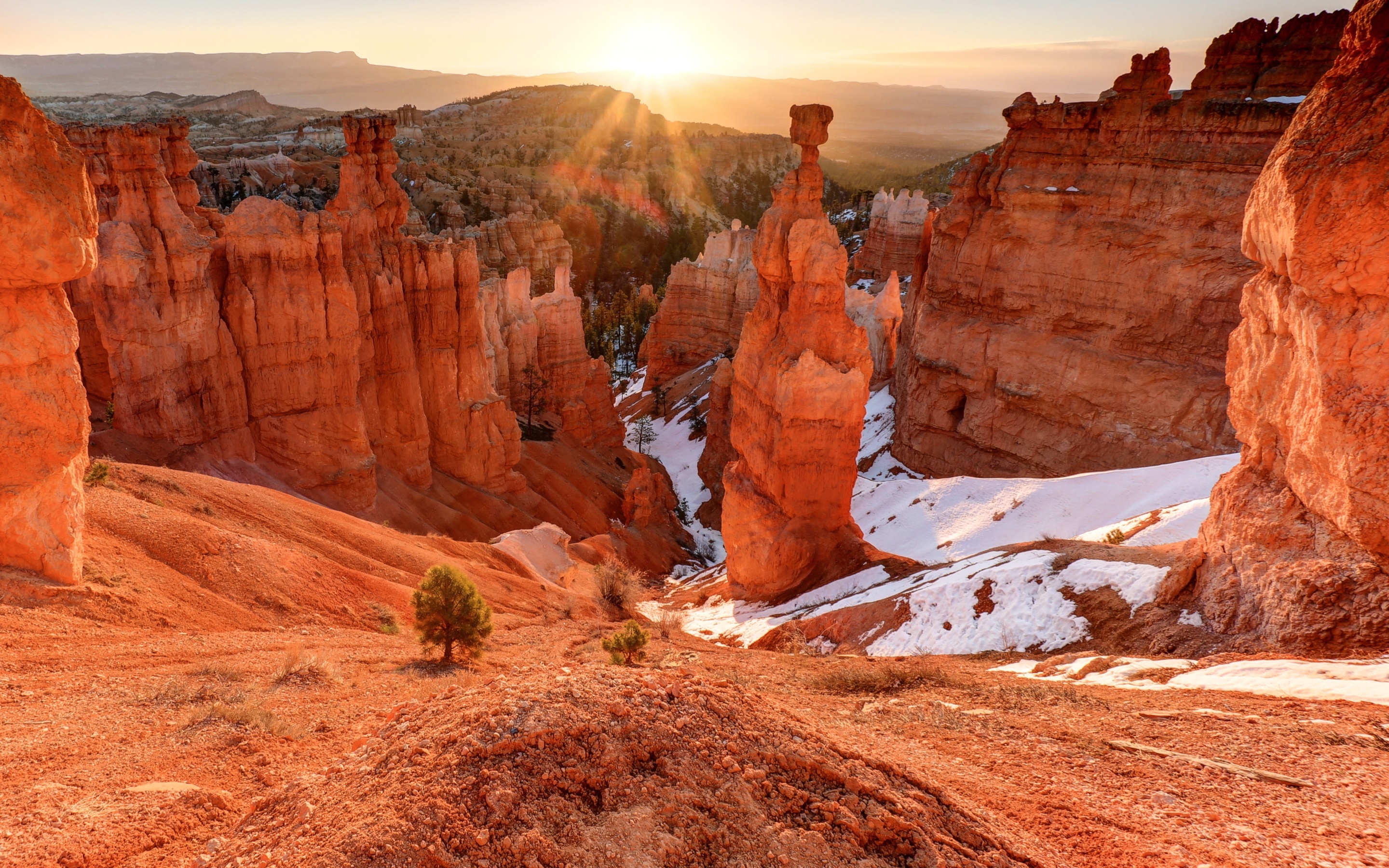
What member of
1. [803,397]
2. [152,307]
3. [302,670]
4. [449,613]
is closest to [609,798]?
[302,670]

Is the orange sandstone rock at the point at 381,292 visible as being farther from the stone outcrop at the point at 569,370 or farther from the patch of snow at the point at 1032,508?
the patch of snow at the point at 1032,508

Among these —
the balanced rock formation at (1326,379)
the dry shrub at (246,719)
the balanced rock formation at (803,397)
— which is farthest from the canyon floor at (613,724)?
the balanced rock formation at (803,397)

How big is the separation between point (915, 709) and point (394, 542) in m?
14.2

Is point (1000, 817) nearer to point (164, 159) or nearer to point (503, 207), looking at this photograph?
point (164, 159)

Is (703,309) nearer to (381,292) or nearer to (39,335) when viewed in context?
(381,292)

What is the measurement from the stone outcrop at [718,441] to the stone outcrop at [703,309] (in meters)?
16.6

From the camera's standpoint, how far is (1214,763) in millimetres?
6727

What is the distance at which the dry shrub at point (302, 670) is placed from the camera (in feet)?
30.7

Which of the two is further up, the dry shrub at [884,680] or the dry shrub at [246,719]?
the dry shrub at [246,719]

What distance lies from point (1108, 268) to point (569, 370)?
26.7m

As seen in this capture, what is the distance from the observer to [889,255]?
64.2 meters

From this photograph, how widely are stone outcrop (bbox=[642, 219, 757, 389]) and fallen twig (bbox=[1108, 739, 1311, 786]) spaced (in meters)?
51.2

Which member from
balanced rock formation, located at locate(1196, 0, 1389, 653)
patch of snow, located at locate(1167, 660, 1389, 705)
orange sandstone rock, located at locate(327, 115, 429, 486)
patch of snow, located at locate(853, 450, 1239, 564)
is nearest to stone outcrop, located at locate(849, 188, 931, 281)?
patch of snow, located at locate(853, 450, 1239, 564)

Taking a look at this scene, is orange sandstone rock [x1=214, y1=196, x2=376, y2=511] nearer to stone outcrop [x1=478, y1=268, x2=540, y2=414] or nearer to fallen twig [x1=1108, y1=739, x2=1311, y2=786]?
stone outcrop [x1=478, y1=268, x2=540, y2=414]
